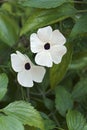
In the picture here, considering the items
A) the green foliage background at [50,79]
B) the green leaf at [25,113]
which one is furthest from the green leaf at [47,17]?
the green leaf at [25,113]

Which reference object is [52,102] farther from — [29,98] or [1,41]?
[1,41]

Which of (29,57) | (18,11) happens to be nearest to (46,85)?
(29,57)

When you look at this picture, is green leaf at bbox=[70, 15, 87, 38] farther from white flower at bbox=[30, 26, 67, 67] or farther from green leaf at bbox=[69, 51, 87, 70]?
green leaf at bbox=[69, 51, 87, 70]

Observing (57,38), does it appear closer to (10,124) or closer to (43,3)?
(43,3)

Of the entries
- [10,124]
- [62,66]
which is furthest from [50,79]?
[10,124]

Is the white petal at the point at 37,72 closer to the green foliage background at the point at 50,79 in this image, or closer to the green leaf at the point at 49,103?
the green foliage background at the point at 50,79
